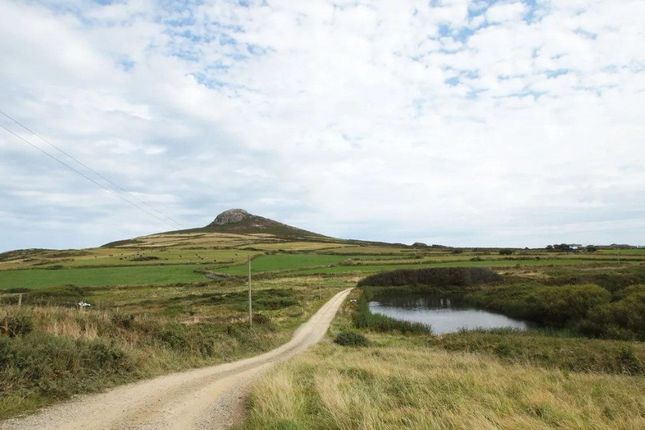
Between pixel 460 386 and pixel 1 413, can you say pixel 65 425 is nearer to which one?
pixel 1 413

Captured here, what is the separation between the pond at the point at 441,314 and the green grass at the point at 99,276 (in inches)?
1546

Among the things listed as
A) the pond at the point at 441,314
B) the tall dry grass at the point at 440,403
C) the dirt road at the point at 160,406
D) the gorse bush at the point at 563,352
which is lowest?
the pond at the point at 441,314

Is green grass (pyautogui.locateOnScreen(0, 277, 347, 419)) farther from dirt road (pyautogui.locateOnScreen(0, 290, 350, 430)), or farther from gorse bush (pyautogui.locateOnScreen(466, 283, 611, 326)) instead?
gorse bush (pyautogui.locateOnScreen(466, 283, 611, 326))

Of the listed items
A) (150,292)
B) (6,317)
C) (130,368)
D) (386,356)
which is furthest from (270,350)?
(150,292)

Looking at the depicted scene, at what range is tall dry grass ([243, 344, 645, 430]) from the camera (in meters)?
7.91

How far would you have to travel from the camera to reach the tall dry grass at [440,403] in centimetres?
791

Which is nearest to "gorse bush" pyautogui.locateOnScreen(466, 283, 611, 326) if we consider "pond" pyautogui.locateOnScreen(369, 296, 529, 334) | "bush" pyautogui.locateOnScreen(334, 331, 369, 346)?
"pond" pyautogui.locateOnScreen(369, 296, 529, 334)

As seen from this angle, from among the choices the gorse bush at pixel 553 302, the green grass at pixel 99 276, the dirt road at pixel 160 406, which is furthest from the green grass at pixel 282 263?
the dirt road at pixel 160 406

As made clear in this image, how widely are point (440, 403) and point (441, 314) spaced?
184 feet

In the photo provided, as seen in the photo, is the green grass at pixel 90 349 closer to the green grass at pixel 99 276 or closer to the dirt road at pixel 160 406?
the dirt road at pixel 160 406

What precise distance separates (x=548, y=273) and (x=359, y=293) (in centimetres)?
3727

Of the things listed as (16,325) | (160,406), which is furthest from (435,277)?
(160,406)

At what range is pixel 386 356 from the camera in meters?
22.9

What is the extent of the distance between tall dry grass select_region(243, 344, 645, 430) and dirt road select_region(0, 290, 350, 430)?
3.33ft
